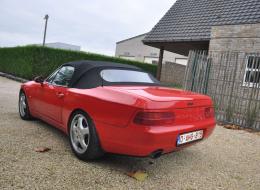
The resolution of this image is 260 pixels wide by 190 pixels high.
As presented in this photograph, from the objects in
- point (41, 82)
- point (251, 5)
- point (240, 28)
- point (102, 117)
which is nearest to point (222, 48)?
point (240, 28)

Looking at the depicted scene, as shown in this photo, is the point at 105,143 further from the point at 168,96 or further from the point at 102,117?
the point at 168,96

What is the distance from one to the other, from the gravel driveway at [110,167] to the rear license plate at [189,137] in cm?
45

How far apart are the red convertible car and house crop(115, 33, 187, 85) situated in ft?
61.6

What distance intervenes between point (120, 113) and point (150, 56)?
32726mm

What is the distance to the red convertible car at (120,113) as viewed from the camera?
319 centimetres

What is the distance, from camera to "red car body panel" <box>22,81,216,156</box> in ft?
10.4

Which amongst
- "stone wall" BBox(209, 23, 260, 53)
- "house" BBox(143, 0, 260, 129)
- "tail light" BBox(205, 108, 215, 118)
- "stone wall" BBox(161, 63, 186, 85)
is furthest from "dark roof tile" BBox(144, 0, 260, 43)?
"tail light" BBox(205, 108, 215, 118)

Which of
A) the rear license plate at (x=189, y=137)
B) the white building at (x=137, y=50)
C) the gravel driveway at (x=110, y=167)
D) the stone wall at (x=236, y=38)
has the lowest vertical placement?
the gravel driveway at (x=110, y=167)

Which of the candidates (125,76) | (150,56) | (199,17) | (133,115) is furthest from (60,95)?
(150,56)

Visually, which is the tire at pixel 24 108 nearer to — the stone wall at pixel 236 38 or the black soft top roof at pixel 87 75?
the black soft top roof at pixel 87 75

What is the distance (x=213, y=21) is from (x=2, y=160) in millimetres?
12999

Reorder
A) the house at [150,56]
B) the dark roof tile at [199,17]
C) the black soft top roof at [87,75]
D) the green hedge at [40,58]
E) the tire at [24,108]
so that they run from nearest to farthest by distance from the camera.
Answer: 1. the black soft top roof at [87,75]
2. the tire at [24,108]
3. the dark roof tile at [199,17]
4. the green hedge at [40,58]
5. the house at [150,56]

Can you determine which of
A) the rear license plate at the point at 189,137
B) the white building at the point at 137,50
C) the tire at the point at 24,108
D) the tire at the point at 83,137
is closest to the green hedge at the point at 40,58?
the tire at the point at 24,108

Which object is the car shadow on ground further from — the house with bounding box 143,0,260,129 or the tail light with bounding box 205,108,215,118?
the house with bounding box 143,0,260,129
